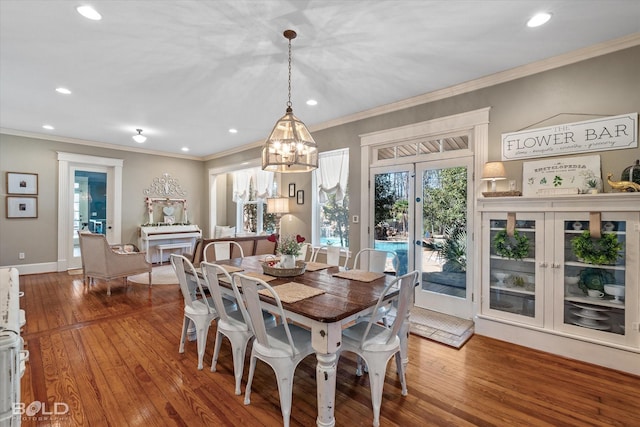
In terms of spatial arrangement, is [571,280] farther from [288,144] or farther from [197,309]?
[197,309]

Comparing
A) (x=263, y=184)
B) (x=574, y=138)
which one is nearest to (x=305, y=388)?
(x=574, y=138)

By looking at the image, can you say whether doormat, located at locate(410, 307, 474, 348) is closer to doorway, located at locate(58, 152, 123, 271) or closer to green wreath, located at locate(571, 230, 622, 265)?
green wreath, located at locate(571, 230, 622, 265)

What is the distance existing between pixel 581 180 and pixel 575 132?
450 mm

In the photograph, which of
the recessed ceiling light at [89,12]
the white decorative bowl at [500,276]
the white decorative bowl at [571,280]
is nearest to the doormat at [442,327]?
the white decorative bowl at [500,276]

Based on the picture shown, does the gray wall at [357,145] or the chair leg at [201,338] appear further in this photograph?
the gray wall at [357,145]

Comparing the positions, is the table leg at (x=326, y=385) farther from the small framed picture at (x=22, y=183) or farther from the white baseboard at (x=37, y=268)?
the small framed picture at (x=22, y=183)

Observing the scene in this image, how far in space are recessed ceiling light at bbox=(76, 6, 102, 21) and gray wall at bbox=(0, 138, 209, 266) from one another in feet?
16.6

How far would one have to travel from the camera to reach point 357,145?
4.46 meters

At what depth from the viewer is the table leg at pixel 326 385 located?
66.0 inches

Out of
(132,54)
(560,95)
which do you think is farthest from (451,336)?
(132,54)

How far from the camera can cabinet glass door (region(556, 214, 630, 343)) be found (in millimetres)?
2443

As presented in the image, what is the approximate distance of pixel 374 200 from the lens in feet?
14.0

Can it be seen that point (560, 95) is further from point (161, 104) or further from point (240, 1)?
point (161, 104)

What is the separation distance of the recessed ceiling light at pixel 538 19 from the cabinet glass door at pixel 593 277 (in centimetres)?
162
